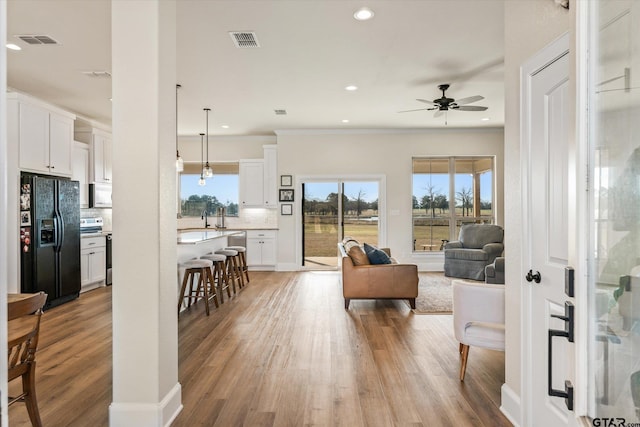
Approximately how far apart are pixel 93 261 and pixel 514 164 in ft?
20.4

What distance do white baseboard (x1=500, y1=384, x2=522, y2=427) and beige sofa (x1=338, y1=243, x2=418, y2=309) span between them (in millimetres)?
2433

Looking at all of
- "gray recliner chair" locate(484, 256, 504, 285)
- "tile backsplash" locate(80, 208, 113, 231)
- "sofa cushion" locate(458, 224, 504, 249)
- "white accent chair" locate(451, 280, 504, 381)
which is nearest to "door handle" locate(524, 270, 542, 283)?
"white accent chair" locate(451, 280, 504, 381)

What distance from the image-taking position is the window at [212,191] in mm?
8758

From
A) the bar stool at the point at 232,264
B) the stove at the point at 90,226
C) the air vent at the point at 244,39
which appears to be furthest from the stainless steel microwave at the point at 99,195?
the air vent at the point at 244,39

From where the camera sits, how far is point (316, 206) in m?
8.11

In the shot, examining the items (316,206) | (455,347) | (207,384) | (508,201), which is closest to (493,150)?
(316,206)

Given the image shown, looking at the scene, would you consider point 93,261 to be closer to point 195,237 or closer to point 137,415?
point 195,237

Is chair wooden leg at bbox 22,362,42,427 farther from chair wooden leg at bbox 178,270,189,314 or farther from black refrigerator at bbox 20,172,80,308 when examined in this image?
black refrigerator at bbox 20,172,80,308

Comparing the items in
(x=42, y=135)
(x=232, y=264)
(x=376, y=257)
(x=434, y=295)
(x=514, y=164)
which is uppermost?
(x=42, y=135)

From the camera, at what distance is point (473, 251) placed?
686cm

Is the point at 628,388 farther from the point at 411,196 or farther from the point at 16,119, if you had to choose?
the point at 411,196

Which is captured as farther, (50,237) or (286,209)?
(286,209)

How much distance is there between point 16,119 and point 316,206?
5198mm

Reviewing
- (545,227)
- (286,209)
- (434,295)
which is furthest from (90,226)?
(545,227)
